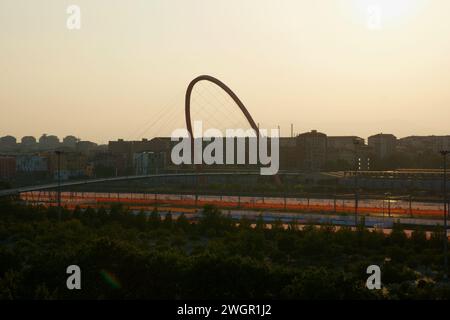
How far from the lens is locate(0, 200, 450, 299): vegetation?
857 cm

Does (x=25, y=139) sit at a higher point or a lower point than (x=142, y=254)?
higher

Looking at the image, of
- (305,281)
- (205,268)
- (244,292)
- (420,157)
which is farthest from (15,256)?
(420,157)

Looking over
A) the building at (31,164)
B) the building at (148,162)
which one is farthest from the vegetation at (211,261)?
the building at (31,164)

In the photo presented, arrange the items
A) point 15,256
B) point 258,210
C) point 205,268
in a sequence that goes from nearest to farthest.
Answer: point 205,268
point 15,256
point 258,210

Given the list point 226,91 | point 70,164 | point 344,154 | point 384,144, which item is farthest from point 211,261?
point 384,144

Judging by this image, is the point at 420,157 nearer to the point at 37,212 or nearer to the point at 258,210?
the point at 258,210

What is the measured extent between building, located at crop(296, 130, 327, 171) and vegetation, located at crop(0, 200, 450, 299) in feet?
142

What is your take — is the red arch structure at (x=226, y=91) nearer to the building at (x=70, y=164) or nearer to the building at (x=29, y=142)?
the building at (x=70, y=164)

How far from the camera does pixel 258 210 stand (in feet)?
82.2

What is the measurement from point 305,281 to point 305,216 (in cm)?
1413

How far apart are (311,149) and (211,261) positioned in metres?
55.5

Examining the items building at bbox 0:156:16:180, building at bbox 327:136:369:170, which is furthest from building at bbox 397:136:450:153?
building at bbox 0:156:16:180

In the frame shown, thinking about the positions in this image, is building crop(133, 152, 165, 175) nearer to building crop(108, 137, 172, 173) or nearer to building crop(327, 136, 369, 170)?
building crop(108, 137, 172, 173)

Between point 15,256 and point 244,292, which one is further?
point 15,256
